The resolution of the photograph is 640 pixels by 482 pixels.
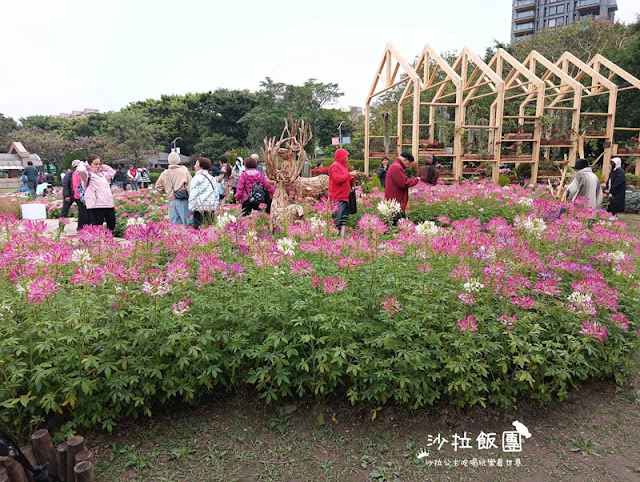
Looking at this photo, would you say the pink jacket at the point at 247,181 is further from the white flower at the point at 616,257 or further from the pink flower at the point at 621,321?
the pink flower at the point at 621,321

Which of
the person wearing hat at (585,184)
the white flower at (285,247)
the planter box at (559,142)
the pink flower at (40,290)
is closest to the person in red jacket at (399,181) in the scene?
the person wearing hat at (585,184)

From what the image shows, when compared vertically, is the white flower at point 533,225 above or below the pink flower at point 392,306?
above

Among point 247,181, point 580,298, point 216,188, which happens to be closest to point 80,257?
point 580,298

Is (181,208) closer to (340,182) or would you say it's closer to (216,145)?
(340,182)

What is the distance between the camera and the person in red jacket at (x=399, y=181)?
646 centimetres

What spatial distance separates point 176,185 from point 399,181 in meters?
3.56

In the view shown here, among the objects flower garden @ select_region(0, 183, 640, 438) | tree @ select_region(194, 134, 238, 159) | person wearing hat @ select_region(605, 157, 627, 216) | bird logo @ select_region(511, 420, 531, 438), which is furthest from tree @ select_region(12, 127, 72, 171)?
bird logo @ select_region(511, 420, 531, 438)

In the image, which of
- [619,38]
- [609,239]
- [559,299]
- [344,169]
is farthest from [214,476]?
[619,38]

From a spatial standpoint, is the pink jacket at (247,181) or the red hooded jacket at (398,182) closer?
the red hooded jacket at (398,182)

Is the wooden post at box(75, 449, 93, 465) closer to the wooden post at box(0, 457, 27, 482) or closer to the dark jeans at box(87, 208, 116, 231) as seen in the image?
the wooden post at box(0, 457, 27, 482)

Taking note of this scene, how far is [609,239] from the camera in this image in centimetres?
372

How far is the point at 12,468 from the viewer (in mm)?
2020

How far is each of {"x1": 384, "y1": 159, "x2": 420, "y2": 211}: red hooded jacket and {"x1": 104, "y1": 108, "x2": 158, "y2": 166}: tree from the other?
33.0 meters

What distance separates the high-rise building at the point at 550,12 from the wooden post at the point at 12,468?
2603 inches
